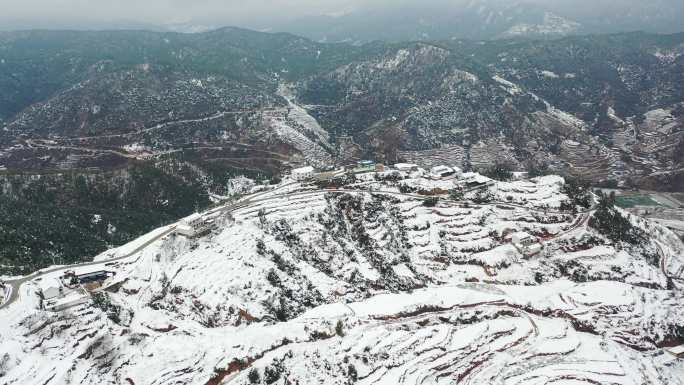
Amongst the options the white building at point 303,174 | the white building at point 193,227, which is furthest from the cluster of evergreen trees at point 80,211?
the white building at point 303,174

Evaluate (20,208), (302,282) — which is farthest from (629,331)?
(20,208)

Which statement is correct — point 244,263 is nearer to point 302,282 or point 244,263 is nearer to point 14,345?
point 302,282

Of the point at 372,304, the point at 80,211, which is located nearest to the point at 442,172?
the point at 372,304

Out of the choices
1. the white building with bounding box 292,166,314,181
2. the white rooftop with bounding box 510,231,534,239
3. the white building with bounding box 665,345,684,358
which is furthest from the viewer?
the white building with bounding box 292,166,314,181

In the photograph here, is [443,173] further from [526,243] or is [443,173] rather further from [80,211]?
[80,211]

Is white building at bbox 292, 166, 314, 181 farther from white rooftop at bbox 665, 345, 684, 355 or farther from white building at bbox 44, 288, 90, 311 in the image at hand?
white rooftop at bbox 665, 345, 684, 355

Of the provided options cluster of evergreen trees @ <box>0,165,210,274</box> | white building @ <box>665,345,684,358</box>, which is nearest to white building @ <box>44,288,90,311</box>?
cluster of evergreen trees @ <box>0,165,210,274</box>
